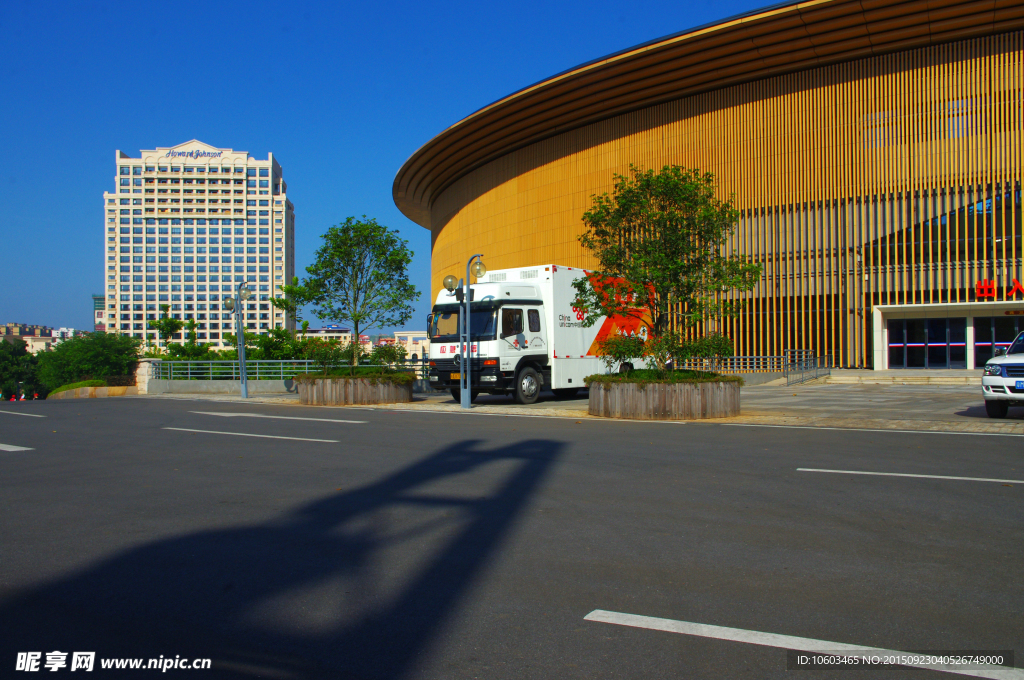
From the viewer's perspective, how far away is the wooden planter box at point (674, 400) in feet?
44.0

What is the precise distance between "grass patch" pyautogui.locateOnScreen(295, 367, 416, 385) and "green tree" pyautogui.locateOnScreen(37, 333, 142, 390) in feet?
122

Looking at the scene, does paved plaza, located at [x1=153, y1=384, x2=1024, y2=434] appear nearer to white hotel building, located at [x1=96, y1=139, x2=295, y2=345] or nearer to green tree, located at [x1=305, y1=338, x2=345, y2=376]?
green tree, located at [x1=305, y1=338, x2=345, y2=376]

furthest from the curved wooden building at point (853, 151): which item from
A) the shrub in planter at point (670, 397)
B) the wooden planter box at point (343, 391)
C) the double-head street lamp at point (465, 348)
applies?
the shrub in planter at point (670, 397)

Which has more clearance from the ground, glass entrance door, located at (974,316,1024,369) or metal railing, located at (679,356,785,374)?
glass entrance door, located at (974,316,1024,369)

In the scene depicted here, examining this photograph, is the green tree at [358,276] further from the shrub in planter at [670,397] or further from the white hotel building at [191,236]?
the white hotel building at [191,236]

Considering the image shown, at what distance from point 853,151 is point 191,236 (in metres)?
190

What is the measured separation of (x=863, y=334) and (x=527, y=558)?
109 ft

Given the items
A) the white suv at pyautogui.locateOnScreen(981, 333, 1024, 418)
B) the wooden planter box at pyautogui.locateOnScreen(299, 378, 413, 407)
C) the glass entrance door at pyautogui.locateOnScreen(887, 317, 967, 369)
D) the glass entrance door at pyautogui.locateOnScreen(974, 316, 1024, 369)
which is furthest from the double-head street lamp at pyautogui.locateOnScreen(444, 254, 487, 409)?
the glass entrance door at pyautogui.locateOnScreen(974, 316, 1024, 369)

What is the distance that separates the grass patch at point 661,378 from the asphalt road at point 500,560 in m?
5.58

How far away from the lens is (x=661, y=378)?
13.8 meters

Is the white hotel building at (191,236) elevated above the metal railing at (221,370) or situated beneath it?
elevated above

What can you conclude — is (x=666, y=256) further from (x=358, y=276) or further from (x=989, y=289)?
(x=989, y=289)

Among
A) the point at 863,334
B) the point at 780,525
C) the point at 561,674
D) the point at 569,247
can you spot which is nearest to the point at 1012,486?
the point at 780,525

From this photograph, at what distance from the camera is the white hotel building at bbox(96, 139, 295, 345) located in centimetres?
18438
